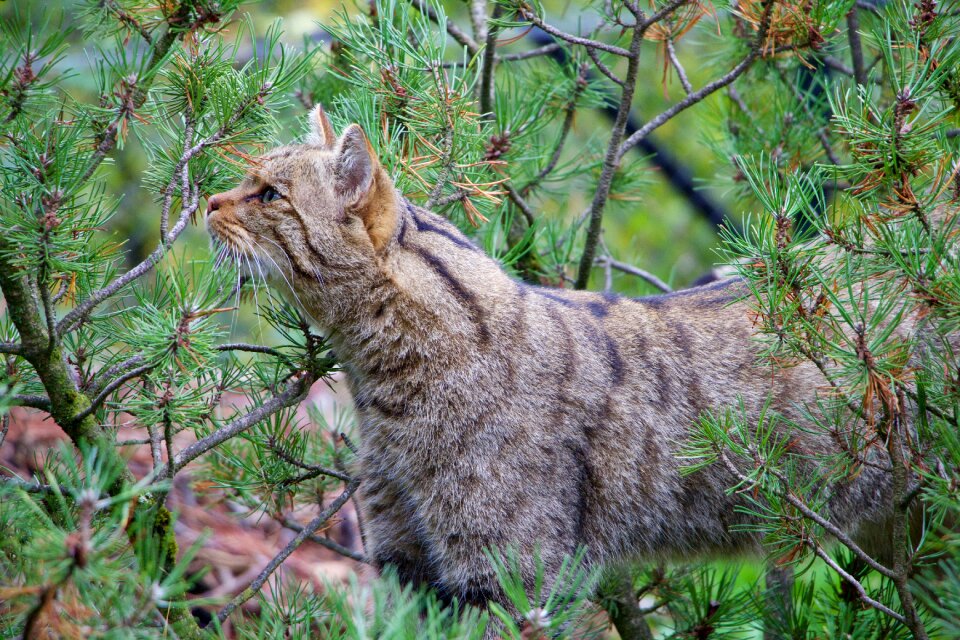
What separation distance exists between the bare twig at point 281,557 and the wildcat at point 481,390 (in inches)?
5.7

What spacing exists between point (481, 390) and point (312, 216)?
665mm

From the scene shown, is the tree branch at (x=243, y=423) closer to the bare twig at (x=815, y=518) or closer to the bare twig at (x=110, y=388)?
the bare twig at (x=110, y=388)

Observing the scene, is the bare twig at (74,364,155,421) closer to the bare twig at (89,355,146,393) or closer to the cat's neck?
the bare twig at (89,355,146,393)

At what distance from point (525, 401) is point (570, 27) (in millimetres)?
2581

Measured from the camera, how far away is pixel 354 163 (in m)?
2.31

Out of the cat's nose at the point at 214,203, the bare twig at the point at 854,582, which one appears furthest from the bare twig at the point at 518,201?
the bare twig at the point at 854,582

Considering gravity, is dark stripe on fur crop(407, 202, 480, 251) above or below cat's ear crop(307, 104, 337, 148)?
below

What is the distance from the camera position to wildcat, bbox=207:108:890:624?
2295 millimetres

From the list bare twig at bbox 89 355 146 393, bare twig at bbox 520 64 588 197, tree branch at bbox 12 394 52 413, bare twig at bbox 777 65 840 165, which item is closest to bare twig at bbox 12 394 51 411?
tree branch at bbox 12 394 52 413

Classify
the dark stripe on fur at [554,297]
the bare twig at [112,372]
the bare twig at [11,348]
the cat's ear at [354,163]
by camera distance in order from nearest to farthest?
the bare twig at [11,348], the bare twig at [112,372], the cat's ear at [354,163], the dark stripe on fur at [554,297]

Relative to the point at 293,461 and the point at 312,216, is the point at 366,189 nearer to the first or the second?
the point at 312,216

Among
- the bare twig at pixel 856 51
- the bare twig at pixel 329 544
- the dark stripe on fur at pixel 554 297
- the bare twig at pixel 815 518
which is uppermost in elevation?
the bare twig at pixel 856 51

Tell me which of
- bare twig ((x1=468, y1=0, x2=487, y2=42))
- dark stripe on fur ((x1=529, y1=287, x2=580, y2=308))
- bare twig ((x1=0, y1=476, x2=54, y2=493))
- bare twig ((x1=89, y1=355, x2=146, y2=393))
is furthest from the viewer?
bare twig ((x1=468, y1=0, x2=487, y2=42))

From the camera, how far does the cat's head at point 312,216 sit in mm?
2326
